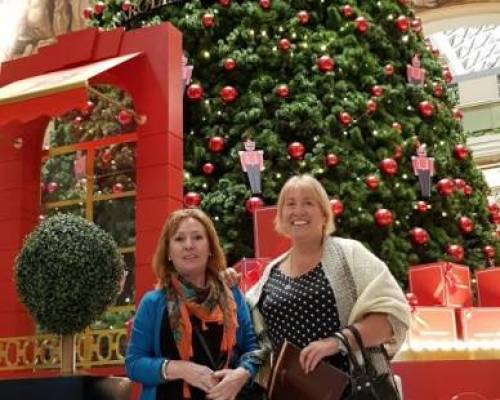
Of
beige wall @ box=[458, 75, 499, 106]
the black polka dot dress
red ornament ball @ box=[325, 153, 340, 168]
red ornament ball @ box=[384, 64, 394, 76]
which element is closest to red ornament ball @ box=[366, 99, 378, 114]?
red ornament ball @ box=[384, 64, 394, 76]

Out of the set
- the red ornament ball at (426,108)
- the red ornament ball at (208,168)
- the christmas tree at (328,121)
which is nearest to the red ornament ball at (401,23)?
the christmas tree at (328,121)

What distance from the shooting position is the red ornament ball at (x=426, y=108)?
663 cm

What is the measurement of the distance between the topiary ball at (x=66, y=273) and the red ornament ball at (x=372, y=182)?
102 inches

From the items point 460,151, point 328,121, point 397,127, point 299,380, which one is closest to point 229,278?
point 299,380

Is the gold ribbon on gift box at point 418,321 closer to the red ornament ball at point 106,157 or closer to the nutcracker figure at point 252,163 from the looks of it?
the nutcracker figure at point 252,163

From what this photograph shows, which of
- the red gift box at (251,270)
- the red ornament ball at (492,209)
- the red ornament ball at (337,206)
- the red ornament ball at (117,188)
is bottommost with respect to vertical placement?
the red gift box at (251,270)

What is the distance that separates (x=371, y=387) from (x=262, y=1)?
15.4ft

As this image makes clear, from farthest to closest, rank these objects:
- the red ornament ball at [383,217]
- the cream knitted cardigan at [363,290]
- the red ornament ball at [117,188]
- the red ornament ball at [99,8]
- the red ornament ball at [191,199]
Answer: the red ornament ball at [99,8] < the red ornament ball at [383,217] < the red ornament ball at [191,199] < the red ornament ball at [117,188] < the cream knitted cardigan at [363,290]

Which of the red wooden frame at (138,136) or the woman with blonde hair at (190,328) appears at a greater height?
the red wooden frame at (138,136)

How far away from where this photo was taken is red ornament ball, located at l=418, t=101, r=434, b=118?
21.7ft

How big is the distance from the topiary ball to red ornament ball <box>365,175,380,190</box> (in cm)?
259

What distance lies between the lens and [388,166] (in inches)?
234

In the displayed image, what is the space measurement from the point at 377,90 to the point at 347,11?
812 mm

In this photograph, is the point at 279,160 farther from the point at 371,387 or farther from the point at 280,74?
the point at 371,387
